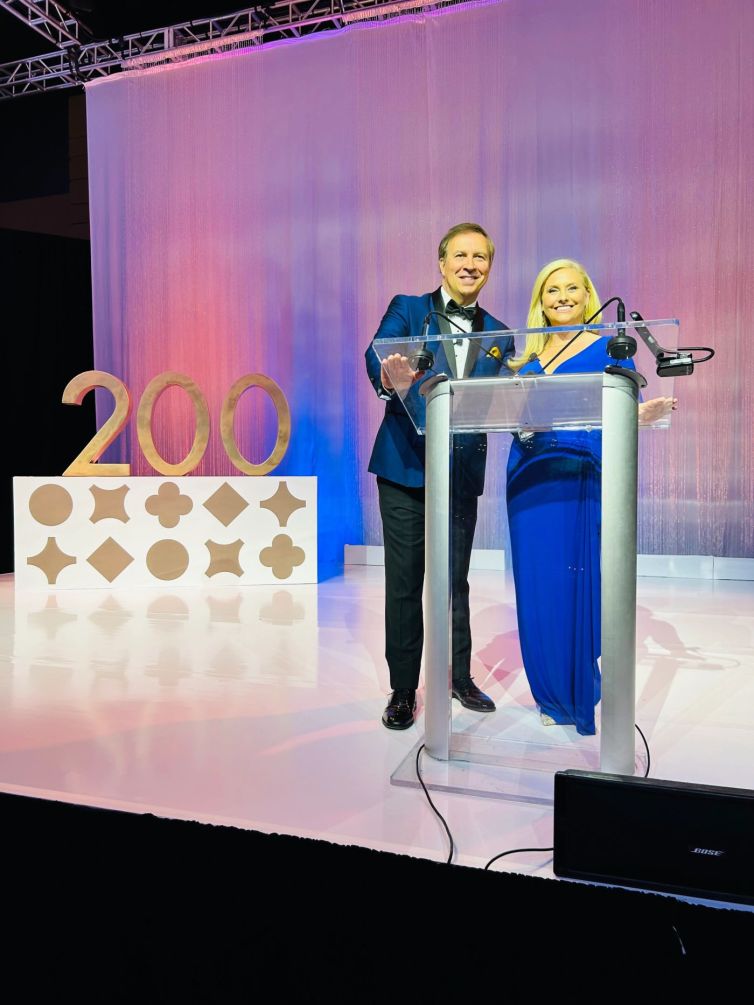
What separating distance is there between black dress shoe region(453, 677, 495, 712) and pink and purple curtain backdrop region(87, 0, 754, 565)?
3.85 m

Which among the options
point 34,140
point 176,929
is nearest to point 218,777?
point 176,929

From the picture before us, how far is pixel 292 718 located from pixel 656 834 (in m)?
1.27

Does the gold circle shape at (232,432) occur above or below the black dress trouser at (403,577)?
above

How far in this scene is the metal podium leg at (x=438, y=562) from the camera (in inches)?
70.0

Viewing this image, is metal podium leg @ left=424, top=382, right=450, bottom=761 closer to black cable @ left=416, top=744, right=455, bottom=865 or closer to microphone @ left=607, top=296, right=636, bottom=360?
black cable @ left=416, top=744, right=455, bottom=865

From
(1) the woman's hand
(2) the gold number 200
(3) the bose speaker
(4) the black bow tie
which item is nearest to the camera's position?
(3) the bose speaker

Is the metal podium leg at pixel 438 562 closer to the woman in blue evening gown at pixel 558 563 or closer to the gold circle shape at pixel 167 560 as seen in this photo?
the woman in blue evening gown at pixel 558 563

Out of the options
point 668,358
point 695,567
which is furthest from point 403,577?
point 695,567

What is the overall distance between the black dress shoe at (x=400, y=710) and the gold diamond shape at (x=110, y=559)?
9.50 feet

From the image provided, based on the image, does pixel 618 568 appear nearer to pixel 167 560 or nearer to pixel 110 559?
pixel 167 560

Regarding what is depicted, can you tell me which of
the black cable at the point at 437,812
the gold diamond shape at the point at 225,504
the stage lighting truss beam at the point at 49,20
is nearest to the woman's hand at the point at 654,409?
the black cable at the point at 437,812

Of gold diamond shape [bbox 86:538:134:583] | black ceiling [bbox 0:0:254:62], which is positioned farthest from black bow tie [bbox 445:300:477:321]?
black ceiling [bbox 0:0:254:62]

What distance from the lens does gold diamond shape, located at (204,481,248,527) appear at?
15.7 ft

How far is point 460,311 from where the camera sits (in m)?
2.15
